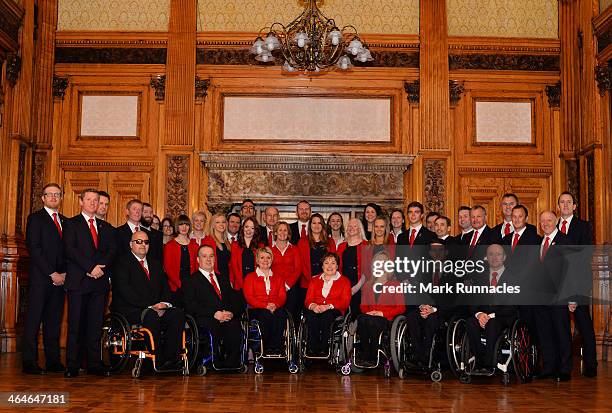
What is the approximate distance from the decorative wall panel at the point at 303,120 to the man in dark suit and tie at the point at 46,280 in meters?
3.93

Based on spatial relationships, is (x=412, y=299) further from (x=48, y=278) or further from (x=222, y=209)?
(x=222, y=209)

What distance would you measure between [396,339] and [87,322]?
102 inches

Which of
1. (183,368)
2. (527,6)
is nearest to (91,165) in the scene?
(183,368)

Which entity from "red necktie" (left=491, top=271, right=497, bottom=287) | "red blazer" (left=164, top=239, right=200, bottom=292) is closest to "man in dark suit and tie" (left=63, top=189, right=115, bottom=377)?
"red blazer" (left=164, top=239, right=200, bottom=292)

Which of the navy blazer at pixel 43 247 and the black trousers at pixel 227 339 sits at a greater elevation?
the navy blazer at pixel 43 247

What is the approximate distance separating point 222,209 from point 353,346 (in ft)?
12.5

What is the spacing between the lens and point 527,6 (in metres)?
10.2

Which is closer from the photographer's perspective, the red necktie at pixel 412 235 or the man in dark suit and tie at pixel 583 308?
the man in dark suit and tie at pixel 583 308

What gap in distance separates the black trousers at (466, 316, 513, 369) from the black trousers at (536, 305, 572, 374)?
1.35 feet

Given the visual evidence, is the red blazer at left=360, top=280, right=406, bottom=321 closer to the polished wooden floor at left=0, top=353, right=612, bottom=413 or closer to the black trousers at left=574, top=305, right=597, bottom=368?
the polished wooden floor at left=0, top=353, right=612, bottom=413

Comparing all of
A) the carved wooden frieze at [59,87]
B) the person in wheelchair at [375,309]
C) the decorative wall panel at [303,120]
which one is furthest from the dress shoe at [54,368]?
the carved wooden frieze at [59,87]

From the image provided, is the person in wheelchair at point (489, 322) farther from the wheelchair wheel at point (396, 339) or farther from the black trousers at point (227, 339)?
the black trousers at point (227, 339)

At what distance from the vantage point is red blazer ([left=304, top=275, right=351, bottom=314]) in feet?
22.4

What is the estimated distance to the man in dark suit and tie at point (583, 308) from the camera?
6539mm
